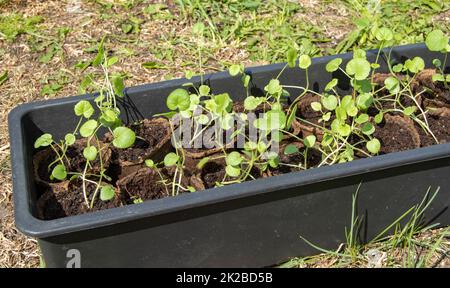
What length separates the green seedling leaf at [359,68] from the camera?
1788mm

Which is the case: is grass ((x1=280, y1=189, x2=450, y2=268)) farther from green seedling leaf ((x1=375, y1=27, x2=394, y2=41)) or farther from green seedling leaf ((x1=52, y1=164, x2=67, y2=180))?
green seedling leaf ((x1=52, y1=164, x2=67, y2=180))

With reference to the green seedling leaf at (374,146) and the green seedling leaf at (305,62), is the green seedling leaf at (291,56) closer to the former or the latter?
the green seedling leaf at (305,62)

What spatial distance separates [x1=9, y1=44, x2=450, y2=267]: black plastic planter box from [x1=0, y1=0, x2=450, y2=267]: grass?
2.12 ft

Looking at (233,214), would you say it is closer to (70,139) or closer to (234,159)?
(234,159)

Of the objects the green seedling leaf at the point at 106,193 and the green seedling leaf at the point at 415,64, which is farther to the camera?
the green seedling leaf at the point at 415,64

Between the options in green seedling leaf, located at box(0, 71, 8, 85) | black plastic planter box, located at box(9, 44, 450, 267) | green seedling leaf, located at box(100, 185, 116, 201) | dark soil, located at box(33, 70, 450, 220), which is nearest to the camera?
black plastic planter box, located at box(9, 44, 450, 267)

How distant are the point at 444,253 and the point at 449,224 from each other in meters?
0.09

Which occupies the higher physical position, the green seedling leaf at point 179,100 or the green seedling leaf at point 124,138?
the green seedling leaf at point 179,100

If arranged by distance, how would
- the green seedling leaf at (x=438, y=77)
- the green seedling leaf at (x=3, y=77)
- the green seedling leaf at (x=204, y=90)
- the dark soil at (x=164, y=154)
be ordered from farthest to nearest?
the green seedling leaf at (x=3, y=77), the green seedling leaf at (x=438, y=77), the green seedling leaf at (x=204, y=90), the dark soil at (x=164, y=154)

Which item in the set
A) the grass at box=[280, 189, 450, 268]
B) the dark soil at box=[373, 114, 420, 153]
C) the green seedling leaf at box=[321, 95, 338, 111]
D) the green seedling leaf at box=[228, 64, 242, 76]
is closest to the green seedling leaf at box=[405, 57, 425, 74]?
the dark soil at box=[373, 114, 420, 153]

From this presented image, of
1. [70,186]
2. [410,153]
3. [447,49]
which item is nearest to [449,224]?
[410,153]

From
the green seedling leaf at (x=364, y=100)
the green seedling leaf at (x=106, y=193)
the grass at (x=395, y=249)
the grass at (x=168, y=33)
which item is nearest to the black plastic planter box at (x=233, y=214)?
the grass at (x=395, y=249)

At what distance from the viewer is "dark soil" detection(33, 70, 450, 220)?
1716 millimetres

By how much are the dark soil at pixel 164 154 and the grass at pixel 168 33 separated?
0.56m
